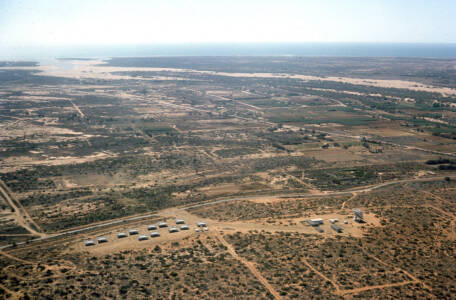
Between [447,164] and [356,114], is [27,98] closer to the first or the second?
[356,114]

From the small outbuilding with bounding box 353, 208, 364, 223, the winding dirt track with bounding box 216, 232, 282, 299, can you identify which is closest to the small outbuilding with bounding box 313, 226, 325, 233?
the small outbuilding with bounding box 353, 208, 364, 223

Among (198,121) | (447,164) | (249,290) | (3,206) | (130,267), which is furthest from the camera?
(198,121)

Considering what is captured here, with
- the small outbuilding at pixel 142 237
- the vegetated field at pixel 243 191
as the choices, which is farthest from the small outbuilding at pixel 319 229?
the small outbuilding at pixel 142 237

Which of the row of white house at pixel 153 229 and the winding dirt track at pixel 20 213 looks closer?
the row of white house at pixel 153 229

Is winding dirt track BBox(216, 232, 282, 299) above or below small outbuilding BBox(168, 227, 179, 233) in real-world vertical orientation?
above

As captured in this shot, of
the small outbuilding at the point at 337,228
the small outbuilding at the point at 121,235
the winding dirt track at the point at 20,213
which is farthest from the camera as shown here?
the winding dirt track at the point at 20,213

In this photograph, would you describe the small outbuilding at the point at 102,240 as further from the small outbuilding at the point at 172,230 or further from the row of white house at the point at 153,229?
the small outbuilding at the point at 172,230

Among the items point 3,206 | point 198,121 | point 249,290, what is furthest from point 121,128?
point 249,290

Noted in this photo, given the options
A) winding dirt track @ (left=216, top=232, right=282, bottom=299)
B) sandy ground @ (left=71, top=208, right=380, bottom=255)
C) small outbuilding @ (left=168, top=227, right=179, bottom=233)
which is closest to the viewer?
winding dirt track @ (left=216, top=232, right=282, bottom=299)

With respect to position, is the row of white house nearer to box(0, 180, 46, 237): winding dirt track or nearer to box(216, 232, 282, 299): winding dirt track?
box(216, 232, 282, 299): winding dirt track
